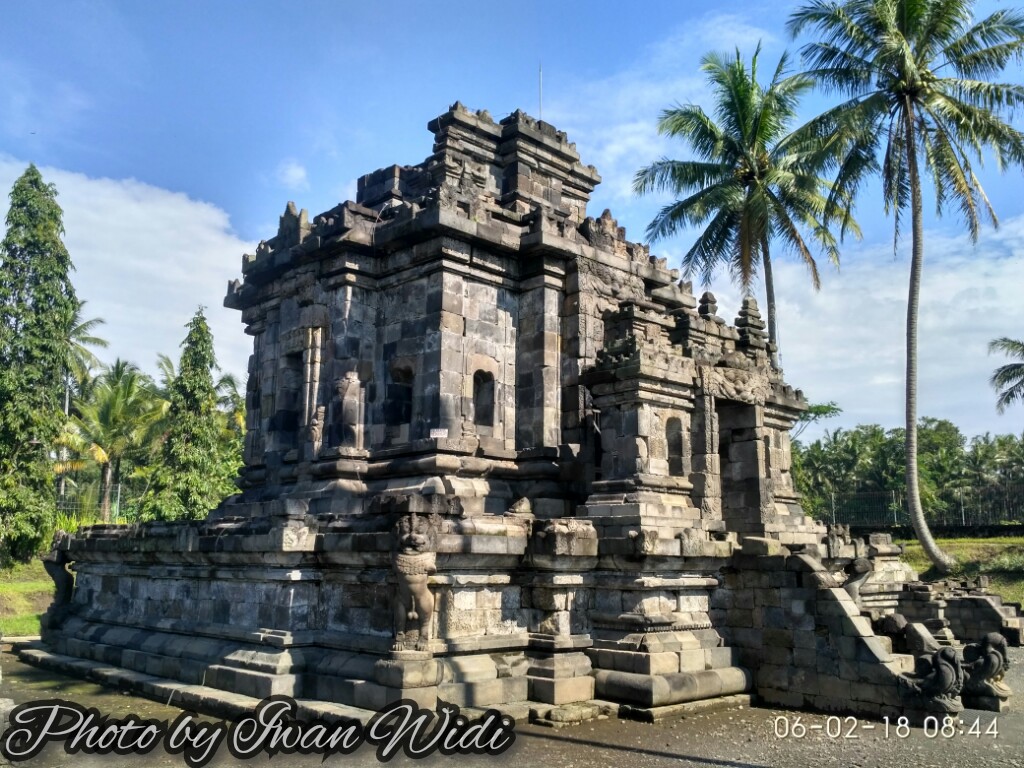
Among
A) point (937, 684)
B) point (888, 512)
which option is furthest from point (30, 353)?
point (888, 512)

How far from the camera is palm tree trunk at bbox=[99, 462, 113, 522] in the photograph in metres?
32.8

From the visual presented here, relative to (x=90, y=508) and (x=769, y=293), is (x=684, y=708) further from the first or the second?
(x=90, y=508)

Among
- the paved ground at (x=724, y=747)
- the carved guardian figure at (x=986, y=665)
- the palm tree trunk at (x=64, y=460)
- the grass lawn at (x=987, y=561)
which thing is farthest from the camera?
the palm tree trunk at (x=64, y=460)

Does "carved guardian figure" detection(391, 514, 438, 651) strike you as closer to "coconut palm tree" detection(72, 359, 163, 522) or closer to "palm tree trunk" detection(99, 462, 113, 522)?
"palm tree trunk" detection(99, 462, 113, 522)

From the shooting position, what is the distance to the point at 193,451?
103ft

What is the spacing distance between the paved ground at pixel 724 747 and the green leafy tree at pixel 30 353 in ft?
64.5

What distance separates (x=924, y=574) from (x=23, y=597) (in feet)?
87.4

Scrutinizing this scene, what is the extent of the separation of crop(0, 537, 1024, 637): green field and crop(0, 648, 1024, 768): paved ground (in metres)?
15.8

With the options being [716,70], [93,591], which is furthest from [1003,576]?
[93,591]

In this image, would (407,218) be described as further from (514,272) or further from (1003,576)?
(1003,576)

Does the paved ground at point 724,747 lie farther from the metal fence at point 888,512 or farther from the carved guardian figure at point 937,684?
the metal fence at point 888,512

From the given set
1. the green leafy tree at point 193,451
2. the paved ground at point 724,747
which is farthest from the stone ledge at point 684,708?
the green leafy tree at point 193,451

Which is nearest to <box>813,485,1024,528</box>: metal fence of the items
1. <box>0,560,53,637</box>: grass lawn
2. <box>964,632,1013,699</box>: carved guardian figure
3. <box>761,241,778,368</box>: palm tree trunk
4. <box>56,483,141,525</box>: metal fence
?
<box>761,241,778,368</box>: palm tree trunk

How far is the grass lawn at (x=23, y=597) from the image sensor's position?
21984 mm
